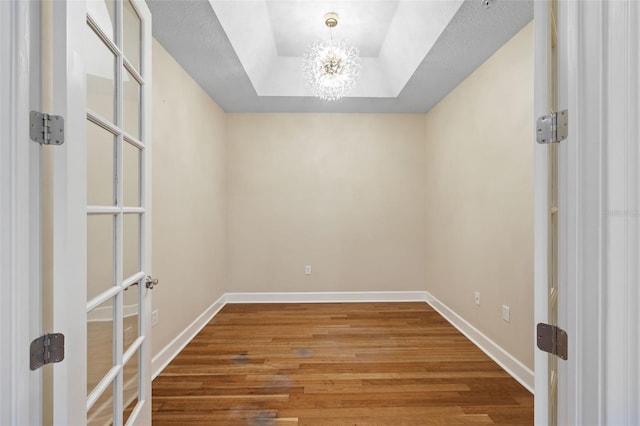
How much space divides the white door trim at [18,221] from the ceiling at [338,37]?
140 centimetres

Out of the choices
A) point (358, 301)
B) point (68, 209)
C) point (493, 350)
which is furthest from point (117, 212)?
point (358, 301)

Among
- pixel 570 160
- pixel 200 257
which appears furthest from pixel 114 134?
pixel 200 257

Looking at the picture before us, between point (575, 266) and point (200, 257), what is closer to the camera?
point (575, 266)

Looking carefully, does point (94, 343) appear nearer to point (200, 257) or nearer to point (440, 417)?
point (440, 417)

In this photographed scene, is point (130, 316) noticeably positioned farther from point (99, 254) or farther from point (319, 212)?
point (319, 212)

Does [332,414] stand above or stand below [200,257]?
below

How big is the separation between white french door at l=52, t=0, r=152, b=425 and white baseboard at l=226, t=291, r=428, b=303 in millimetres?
2310

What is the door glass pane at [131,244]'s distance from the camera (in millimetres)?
1292

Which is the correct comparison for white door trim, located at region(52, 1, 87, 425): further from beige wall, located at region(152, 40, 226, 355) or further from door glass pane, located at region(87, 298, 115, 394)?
beige wall, located at region(152, 40, 226, 355)

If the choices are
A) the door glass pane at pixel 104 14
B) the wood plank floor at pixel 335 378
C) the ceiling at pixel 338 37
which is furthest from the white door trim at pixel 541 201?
the door glass pane at pixel 104 14

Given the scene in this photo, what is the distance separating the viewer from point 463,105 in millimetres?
2877

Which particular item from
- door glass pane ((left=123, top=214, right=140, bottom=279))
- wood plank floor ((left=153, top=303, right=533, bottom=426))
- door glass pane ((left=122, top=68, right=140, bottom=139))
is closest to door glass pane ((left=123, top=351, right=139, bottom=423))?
door glass pane ((left=123, top=214, right=140, bottom=279))

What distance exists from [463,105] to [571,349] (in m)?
2.62

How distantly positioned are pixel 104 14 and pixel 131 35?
0.24 meters
